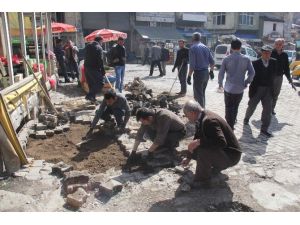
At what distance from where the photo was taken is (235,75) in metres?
6.09

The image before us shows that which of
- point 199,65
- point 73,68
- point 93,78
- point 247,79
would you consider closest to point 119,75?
point 93,78

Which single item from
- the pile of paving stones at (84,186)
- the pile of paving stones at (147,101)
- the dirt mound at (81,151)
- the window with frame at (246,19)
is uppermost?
the window with frame at (246,19)

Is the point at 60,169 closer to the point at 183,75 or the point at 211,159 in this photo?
the point at 211,159

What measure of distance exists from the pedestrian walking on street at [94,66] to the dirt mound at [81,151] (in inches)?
101

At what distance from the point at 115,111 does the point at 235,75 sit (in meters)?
2.40

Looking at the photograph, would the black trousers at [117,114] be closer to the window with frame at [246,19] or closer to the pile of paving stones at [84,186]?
the pile of paving stones at [84,186]

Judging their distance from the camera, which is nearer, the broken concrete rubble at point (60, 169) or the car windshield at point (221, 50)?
the broken concrete rubble at point (60, 169)

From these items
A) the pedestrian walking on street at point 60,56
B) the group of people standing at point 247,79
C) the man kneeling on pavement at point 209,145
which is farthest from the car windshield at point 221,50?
the man kneeling on pavement at point 209,145

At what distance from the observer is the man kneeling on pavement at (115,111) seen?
5998 millimetres

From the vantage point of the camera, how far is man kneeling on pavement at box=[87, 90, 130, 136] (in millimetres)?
5998

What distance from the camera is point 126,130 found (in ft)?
20.9

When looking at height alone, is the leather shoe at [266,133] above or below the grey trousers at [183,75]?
below

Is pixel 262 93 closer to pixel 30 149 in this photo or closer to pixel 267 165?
pixel 267 165
